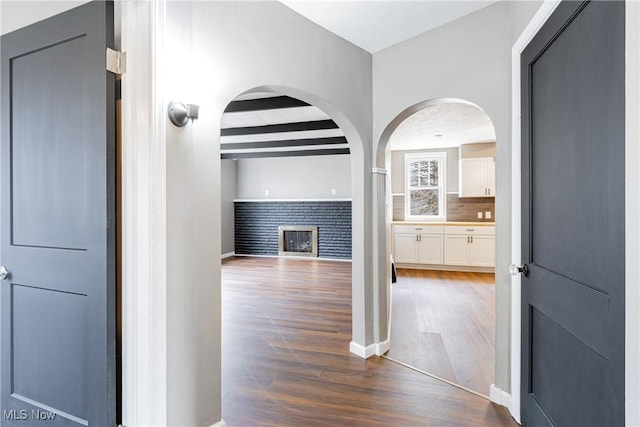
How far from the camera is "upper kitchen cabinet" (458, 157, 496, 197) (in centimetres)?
623

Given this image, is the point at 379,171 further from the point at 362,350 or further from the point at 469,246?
the point at 469,246

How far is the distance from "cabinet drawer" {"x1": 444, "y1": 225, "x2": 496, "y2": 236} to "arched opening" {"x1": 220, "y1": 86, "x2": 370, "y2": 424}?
1.98 meters

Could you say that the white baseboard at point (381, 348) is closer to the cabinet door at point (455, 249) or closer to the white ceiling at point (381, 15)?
the white ceiling at point (381, 15)

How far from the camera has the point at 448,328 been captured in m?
3.38

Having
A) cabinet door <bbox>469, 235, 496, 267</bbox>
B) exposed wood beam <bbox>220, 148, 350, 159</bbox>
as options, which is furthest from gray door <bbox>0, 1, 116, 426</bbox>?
cabinet door <bbox>469, 235, 496, 267</bbox>

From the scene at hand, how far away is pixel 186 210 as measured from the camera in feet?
5.08

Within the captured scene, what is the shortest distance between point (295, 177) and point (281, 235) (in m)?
1.50

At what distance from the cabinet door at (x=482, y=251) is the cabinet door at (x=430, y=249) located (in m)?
0.55

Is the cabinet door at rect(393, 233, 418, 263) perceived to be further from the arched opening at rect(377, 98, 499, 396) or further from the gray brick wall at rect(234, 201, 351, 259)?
the gray brick wall at rect(234, 201, 351, 259)

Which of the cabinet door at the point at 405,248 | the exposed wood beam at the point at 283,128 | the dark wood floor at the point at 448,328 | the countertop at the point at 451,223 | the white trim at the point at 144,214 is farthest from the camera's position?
the cabinet door at the point at 405,248

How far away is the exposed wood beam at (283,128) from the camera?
503 cm

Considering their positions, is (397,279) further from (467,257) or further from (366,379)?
(366,379)

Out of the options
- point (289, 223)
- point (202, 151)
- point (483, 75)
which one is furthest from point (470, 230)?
point (202, 151)
